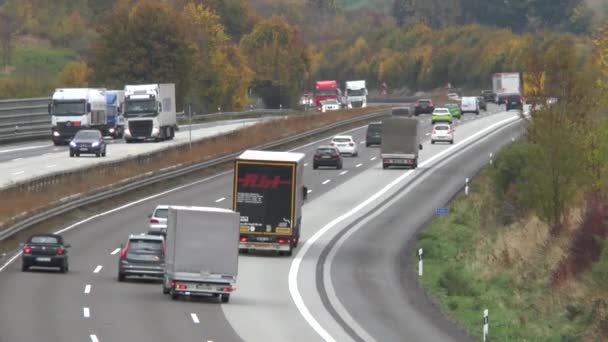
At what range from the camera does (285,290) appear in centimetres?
4506

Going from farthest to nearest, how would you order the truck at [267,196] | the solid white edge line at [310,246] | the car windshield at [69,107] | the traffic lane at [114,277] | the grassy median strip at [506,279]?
1. the car windshield at [69,107]
2. the truck at [267,196]
3. the grassy median strip at [506,279]
4. the solid white edge line at [310,246]
5. the traffic lane at [114,277]

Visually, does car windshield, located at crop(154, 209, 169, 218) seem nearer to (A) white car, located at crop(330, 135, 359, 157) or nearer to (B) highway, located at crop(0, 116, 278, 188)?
(B) highway, located at crop(0, 116, 278, 188)

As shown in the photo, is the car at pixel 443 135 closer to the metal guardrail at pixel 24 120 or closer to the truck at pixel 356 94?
the metal guardrail at pixel 24 120

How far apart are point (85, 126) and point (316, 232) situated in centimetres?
3615

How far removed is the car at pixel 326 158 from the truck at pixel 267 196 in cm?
3428

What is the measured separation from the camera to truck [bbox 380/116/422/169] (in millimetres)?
85188

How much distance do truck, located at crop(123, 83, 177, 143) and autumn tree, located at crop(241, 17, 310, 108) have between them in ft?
252

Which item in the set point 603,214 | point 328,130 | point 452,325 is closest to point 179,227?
point 452,325

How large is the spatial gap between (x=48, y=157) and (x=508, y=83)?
255 ft

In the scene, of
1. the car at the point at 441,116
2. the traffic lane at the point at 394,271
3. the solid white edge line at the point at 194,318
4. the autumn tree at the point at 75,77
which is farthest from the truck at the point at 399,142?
the autumn tree at the point at 75,77

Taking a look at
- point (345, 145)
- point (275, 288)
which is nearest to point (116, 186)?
point (275, 288)

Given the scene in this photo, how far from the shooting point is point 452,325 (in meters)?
39.7

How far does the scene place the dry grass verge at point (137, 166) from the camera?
59.1 metres

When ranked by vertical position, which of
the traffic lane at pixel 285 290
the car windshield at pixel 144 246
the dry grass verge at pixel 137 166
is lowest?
the traffic lane at pixel 285 290
